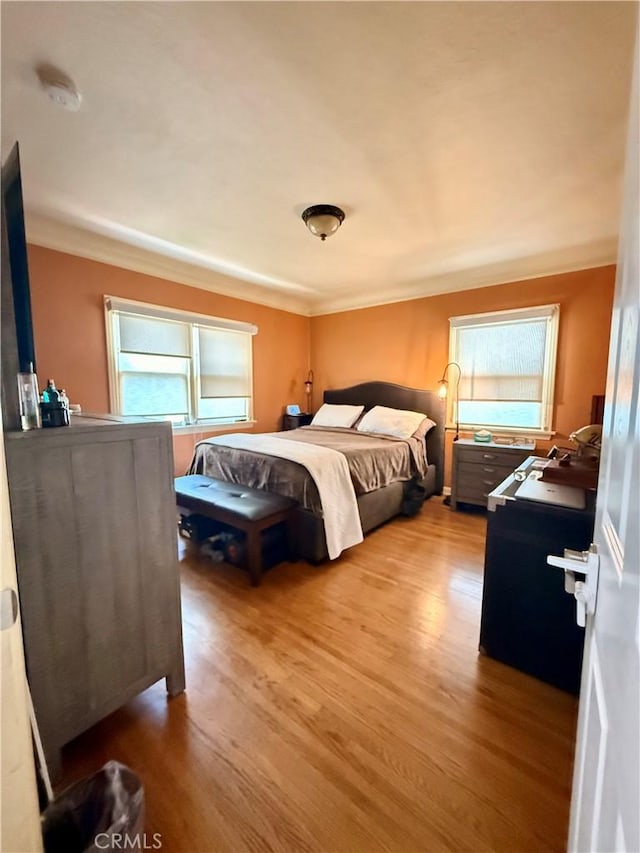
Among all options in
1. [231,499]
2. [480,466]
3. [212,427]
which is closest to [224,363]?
[212,427]

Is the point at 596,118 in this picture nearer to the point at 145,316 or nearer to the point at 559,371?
the point at 559,371

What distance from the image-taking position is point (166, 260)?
3494mm

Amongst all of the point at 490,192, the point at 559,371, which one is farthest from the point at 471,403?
the point at 490,192

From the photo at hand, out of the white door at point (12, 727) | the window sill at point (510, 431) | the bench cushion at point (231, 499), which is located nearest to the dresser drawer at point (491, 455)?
the window sill at point (510, 431)

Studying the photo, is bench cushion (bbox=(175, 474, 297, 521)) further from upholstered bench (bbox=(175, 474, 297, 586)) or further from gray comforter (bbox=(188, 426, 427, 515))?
gray comforter (bbox=(188, 426, 427, 515))

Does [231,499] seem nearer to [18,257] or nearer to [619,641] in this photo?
[18,257]

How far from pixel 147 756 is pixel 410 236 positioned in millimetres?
3517

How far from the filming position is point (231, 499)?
2.48 metres

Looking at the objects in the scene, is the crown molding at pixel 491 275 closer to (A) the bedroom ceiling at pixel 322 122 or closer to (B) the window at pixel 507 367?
(A) the bedroom ceiling at pixel 322 122

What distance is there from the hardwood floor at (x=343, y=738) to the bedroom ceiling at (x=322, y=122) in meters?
2.10

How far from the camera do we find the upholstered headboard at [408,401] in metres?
4.13

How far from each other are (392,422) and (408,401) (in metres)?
0.50

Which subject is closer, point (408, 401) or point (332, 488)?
point (332, 488)

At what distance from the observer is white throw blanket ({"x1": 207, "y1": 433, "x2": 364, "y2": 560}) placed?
8.23ft
